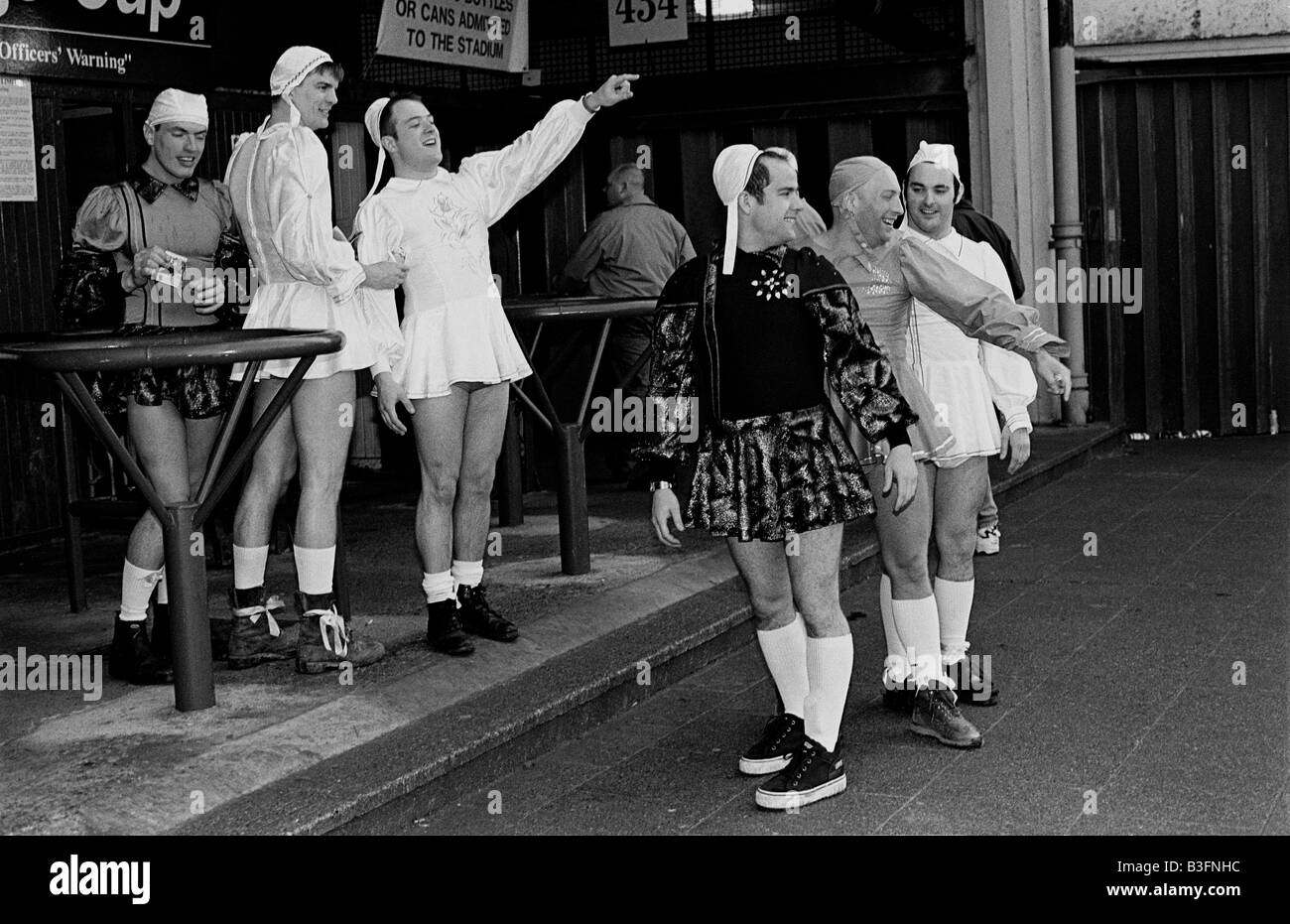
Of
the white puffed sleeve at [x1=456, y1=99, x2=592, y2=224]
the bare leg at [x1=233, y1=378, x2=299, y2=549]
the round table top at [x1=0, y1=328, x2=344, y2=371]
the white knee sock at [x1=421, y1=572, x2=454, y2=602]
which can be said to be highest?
the white puffed sleeve at [x1=456, y1=99, x2=592, y2=224]

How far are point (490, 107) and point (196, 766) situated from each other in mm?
7058

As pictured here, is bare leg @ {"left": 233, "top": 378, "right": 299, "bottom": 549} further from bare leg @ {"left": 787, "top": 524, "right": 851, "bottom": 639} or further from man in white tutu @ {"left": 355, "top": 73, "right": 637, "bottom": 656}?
bare leg @ {"left": 787, "top": 524, "right": 851, "bottom": 639}

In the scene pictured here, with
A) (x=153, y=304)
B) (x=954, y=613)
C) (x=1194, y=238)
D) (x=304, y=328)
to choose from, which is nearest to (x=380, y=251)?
Answer: (x=304, y=328)

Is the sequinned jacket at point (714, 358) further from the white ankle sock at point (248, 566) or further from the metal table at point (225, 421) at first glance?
the white ankle sock at point (248, 566)

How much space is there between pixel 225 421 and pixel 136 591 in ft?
2.48

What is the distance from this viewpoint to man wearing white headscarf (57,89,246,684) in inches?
211

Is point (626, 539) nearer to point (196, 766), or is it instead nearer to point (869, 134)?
point (196, 766)

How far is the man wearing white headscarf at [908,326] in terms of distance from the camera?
4891 mm

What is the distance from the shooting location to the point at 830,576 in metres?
4.63

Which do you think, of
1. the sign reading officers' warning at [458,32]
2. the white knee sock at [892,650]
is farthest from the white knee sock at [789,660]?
the sign reading officers' warning at [458,32]

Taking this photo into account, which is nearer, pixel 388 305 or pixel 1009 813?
pixel 1009 813

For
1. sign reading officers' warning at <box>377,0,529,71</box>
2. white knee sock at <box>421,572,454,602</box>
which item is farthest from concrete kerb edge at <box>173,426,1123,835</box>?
sign reading officers' warning at <box>377,0,529,71</box>

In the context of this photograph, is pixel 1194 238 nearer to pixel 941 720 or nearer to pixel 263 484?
pixel 941 720

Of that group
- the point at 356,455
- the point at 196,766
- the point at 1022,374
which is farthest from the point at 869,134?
the point at 196,766
